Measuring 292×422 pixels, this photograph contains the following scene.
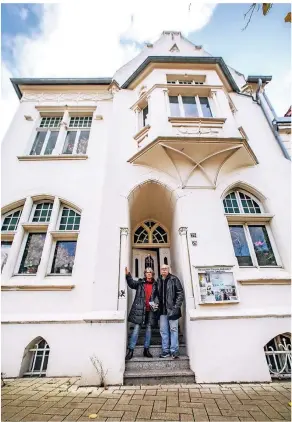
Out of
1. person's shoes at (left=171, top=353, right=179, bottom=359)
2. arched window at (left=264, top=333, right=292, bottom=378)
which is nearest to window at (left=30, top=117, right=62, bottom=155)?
person's shoes at (left=171, top=353, right=179, bottom=359)

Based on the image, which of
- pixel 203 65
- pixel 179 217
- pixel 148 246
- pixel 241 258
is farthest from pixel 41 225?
pixel 203 65

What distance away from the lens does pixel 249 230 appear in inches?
251

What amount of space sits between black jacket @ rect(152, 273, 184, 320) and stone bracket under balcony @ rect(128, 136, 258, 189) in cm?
282

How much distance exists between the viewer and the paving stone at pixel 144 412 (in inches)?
112

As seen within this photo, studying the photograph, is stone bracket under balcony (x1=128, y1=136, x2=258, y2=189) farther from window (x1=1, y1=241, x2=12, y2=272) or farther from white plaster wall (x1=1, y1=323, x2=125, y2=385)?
window (x1=1, y1=241, x2=12, y2=272)

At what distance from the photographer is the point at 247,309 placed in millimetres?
4855

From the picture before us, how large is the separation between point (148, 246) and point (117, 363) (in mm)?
3702

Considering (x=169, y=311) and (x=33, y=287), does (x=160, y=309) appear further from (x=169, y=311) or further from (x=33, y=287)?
(x=33, y=287)

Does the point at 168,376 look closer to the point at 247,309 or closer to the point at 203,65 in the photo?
the point at 247,309

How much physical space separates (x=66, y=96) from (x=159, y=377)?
10.4 metres

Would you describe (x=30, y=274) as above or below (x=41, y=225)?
below

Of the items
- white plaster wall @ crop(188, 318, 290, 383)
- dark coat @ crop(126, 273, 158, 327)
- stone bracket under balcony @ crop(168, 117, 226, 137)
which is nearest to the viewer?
white plaster wall @ crop(188, 318, 290, 383)

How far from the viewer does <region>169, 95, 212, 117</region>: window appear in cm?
748

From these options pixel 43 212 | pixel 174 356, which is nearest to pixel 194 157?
pixel 43 212
